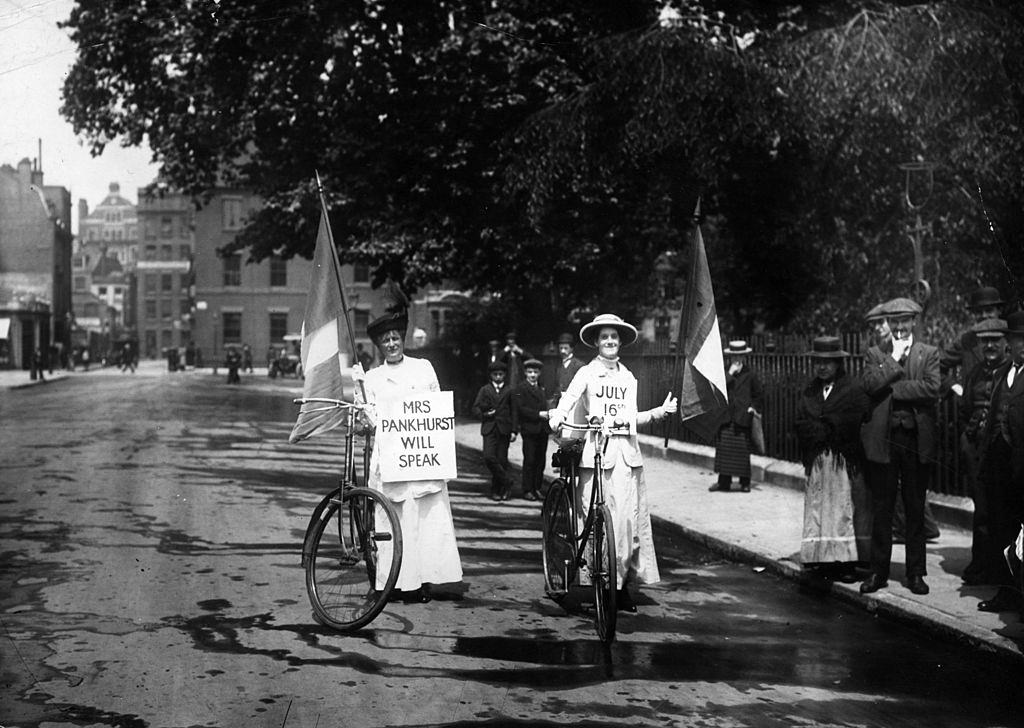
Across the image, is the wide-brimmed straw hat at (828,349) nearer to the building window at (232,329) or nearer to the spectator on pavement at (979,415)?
the spectator on pavement at (979,415)

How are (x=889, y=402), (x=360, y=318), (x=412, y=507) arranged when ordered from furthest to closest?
(x=360, y=318), (x=889, y=402), (x=412, y=507)

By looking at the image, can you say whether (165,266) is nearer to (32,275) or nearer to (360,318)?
(32,275)

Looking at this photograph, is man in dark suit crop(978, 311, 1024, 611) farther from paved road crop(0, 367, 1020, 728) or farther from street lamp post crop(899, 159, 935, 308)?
street lamp post crop(899, 159, 935, 308)

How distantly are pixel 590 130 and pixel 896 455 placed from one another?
12092 millimetres

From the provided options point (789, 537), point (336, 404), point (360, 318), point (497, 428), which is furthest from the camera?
point (360, 318)

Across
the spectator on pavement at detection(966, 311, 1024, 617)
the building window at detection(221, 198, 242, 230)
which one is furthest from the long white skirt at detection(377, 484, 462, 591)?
the building window at detection(221, 198, 242, 230)

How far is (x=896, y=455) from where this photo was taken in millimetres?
7543

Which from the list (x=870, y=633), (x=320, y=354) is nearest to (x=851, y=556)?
(x=870, y=633)

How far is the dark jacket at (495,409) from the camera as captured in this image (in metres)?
12.9

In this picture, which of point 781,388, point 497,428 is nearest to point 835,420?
point 497,428

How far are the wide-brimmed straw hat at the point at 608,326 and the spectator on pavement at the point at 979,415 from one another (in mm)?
2560

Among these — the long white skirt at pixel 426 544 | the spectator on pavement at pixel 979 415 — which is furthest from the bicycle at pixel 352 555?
the spectator on pavement at pixel 979 415

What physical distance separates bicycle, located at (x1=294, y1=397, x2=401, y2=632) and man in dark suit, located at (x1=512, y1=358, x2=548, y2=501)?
5.77 meters

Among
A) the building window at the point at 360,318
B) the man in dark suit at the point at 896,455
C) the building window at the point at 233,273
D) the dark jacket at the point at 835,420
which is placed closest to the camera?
the man in dark suit at the point at 896,455
